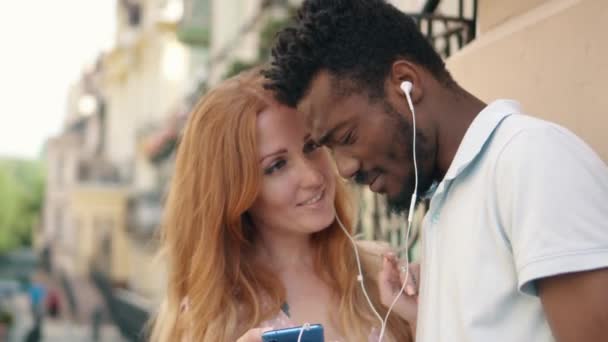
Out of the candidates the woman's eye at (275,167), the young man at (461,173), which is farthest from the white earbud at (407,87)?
the woman's eye at (275,167)

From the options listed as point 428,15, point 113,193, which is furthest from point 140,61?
point 428,15

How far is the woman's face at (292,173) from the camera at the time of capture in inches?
107

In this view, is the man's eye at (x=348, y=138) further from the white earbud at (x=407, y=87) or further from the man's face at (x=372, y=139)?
the white earbud at (x=407, y=87)

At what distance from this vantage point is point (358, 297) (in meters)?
2.87

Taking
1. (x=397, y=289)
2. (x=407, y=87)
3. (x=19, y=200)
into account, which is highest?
(x=407, y=87)

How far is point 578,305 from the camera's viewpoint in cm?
141

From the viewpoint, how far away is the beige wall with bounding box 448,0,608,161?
210 centimetres

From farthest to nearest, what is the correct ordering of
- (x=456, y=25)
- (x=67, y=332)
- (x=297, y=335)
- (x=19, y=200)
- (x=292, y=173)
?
(x=19, y=200) → (x=67, y=332) → (x=456, y=25) → (x=292, y=173) → (x=297, y=335)

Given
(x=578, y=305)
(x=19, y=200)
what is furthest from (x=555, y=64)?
(x=19, y=200)

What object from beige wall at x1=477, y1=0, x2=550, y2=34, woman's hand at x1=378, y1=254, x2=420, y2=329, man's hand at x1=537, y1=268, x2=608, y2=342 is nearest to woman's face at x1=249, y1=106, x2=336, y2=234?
woman's hand at x1=378, y1=254, x2=420, y2=329

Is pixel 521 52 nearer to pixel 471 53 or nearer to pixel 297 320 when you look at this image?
pixel 471 53

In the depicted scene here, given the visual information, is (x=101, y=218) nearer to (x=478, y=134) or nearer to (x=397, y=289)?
(x=397, y=289)

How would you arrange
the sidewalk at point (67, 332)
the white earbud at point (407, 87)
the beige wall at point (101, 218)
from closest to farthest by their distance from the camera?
the white earbud at point (407, 87) → the sidewalk at point (67, 332) → the beige wall at point (101, 218)

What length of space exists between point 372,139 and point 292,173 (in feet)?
3.14
